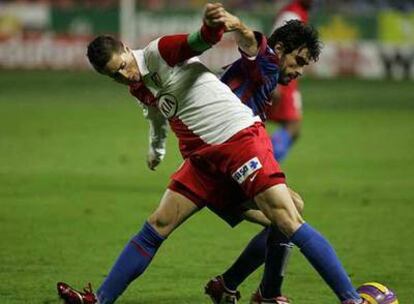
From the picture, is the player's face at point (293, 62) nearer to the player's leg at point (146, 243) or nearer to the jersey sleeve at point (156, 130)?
the jersey sleeve at point (156, 130)

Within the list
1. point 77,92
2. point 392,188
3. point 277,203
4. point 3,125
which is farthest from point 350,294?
point 77,92

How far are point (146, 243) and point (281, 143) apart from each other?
653 centimetres

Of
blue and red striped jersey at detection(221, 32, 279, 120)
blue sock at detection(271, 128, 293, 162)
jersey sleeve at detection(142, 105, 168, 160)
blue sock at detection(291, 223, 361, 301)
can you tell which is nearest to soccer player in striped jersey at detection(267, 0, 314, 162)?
blue sock at detection(271, 128, 293, 162)

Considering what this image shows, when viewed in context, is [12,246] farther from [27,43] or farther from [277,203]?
[27,43]

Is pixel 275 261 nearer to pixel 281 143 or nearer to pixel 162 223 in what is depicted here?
pixel 162 223

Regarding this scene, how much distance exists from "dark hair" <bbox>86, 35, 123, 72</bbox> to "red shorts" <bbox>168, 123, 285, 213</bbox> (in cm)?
79

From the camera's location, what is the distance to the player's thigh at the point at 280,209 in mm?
6711

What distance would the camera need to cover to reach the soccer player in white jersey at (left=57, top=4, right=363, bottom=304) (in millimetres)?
6711

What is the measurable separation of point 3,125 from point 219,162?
1269 centimetres

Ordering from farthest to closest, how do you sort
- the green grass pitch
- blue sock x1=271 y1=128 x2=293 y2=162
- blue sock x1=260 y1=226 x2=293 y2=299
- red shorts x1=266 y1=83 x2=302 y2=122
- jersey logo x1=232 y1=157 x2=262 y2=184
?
red shorts x1=266 y1=83 x2=302 y2=122
blue sock x1=271 y1=128 x2=293 y2=162
the green grass pitch
blue sock x1=260 y1=226 x2=293 y2=299
jersey logo x1=232 y1=157 x2=262 y2=184

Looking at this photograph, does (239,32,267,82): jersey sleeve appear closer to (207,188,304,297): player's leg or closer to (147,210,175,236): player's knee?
(207,188,304,297): player's leg

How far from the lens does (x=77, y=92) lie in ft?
84.9

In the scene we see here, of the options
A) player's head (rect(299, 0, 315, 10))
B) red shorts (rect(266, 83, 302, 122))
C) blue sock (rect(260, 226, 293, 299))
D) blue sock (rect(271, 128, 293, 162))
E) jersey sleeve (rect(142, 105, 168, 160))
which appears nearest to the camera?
blue sock (rect(260, 226, 293, 299))

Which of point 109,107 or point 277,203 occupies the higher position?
point 277,203
